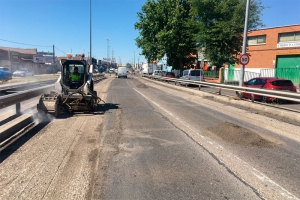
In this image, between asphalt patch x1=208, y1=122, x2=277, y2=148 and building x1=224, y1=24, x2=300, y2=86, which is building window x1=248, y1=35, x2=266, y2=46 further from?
asphalt patch x1=208, y1=122, x2=277, y2=148

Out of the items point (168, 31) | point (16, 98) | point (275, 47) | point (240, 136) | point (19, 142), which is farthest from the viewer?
point (168, 31)

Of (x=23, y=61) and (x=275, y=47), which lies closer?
(x=275, y=47)

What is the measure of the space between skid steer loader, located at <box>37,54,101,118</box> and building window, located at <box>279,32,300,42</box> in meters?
32.0

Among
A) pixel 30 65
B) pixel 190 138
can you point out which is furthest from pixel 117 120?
pixel 30 65

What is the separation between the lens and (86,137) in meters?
7.14

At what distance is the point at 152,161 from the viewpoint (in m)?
5.34

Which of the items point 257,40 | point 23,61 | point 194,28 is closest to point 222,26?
point 194,28

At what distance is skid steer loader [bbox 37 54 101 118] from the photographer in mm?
9414

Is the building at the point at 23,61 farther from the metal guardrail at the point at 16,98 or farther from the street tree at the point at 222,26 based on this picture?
the metal guardrail at the point at 16,98

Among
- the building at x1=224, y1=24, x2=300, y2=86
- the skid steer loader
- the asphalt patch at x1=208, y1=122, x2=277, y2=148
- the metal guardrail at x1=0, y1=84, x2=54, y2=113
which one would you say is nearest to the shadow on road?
the metal guardrail at x1=0, y1=84, x2=54, y2=113

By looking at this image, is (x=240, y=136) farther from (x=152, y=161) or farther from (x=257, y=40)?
(x=257, y=40)

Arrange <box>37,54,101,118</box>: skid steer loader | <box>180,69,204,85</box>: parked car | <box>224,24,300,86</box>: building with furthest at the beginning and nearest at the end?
<box>224,24,300,86</box>: building → <box>180,69,204,85</box>: parked car → <box>37,54,101,118</box>: skid steer loader

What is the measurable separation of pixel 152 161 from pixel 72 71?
723cm

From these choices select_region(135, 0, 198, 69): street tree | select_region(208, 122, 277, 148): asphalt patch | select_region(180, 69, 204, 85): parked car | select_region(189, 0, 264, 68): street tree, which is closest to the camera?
select_region(208, 122, 277, 148): asphalt patch
